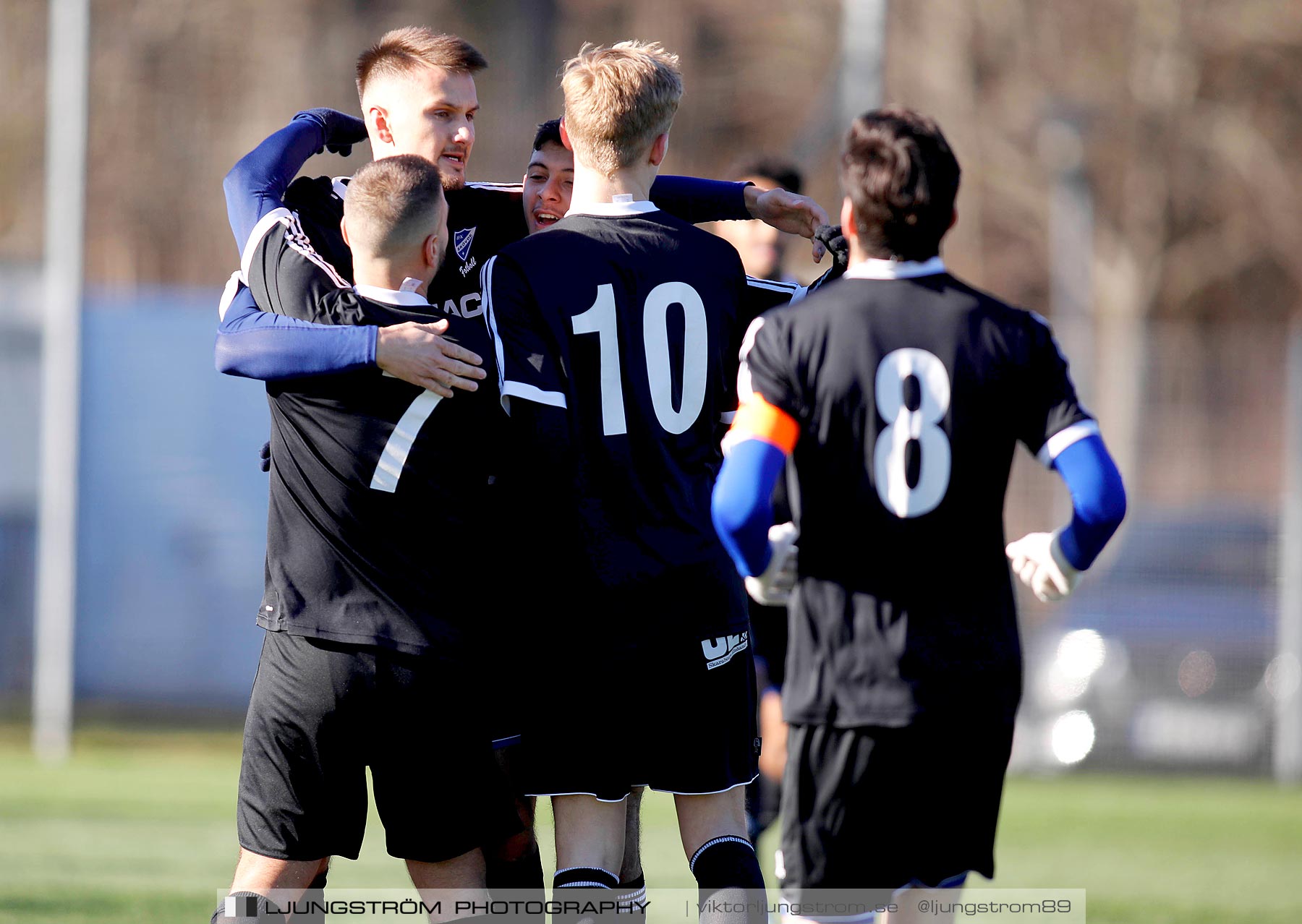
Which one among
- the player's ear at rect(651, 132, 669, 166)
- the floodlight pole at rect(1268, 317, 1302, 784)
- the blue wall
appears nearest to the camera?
the player's ear at rect(651, 132, 669, 166)

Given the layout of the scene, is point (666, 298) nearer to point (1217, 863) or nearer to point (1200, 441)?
point (1217, 863)

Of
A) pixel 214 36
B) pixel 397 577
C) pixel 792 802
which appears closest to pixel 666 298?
pixel 397 577

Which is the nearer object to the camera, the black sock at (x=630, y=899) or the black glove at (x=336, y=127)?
the black sock at (x=630, y=899)

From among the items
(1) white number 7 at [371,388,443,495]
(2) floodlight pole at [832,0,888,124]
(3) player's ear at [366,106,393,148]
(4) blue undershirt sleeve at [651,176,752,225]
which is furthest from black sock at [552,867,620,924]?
(2) floodlight pole at [832,0,888,124]

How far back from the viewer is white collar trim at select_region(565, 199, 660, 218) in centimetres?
395

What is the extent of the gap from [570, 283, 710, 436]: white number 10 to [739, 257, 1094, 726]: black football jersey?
47 centimetres

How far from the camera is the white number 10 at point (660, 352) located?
384 cm

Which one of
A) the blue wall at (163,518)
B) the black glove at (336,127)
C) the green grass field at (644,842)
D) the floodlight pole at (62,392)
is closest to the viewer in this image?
the black glove at (336,127)

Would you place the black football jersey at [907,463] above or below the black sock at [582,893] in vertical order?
above

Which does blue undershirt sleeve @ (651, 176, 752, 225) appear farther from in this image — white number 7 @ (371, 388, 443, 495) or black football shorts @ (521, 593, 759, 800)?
black football shorts @ (521, 593, 759, 800)

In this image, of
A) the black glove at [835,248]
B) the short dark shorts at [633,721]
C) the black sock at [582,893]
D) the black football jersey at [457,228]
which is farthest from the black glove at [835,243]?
the black sock at [582,893]

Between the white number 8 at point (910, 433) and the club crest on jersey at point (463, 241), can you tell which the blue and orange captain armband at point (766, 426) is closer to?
the white number 8 at point (910, 433)

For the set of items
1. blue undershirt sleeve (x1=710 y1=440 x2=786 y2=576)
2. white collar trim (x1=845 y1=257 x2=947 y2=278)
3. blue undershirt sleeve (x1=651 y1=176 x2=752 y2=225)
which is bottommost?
blue undershirt sleeve (x1=710 y1=440 x2=786 y2=576)

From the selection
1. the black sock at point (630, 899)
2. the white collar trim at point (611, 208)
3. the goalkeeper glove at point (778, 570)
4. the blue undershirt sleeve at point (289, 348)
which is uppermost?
the white collar trim at point (611, 208)
